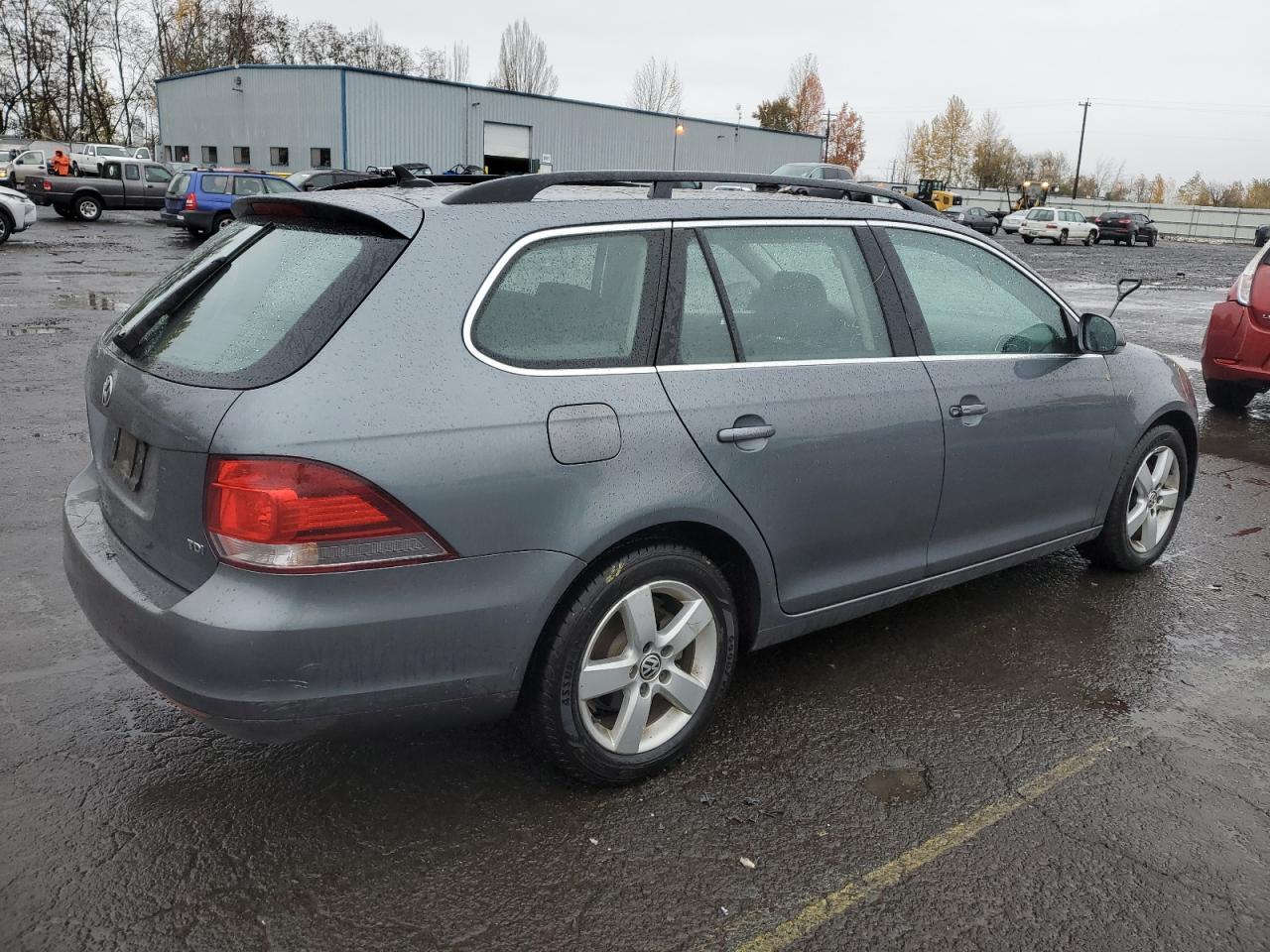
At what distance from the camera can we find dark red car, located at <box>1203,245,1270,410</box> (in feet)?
26.2

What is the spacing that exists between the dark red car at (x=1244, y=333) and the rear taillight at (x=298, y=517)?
780 cm

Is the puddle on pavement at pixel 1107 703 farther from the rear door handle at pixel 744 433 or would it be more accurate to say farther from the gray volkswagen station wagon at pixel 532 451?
the rear door handle at pixel 744 433

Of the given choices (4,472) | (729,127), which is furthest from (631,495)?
(729,127)

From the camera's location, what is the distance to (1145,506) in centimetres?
467

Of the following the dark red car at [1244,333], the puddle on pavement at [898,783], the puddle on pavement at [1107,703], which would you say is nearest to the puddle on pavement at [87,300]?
the dark red car at [1244,333]

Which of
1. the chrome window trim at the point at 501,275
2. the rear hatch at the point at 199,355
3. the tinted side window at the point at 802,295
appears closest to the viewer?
the rear hatch at the point at 199,355

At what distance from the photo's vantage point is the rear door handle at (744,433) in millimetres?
2930

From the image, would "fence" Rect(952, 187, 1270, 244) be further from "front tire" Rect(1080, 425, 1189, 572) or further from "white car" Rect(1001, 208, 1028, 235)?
"front tire" Rect(1080, 425, 1189, 572)

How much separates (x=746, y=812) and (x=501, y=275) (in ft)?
5.26

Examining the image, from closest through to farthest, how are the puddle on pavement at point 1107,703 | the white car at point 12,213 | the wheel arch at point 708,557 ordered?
the wheel arch at point 708,557, the puddle on pavement at point 1107,703, the white car at point 12,213

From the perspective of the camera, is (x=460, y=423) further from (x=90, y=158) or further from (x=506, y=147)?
(x=506, y=147)

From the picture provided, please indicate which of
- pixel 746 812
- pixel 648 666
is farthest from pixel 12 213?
pixel 746 812

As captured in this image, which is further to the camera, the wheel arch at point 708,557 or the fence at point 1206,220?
the fence at point 1206,220

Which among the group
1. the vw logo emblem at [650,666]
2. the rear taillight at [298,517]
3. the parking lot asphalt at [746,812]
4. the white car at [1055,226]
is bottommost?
the parking lot asphalt at [746,812]
